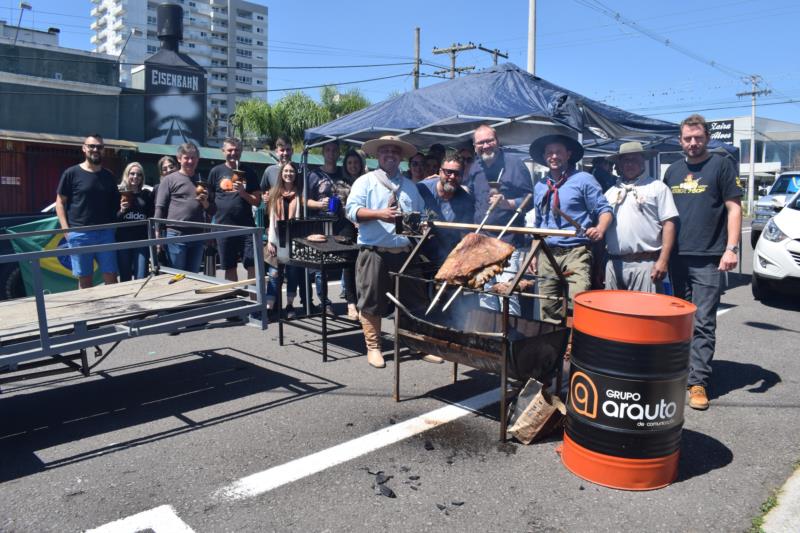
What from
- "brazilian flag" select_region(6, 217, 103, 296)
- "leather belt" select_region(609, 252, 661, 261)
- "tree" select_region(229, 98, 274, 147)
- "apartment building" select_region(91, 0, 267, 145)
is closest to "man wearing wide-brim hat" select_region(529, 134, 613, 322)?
"leather belt" select_region(609, 252, 661, 261)

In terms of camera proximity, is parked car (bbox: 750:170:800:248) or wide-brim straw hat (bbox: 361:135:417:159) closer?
wide-brim straw hat (bbox: 361:135:417:159)

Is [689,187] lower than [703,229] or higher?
higher

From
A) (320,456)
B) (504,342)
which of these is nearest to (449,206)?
(504,342)

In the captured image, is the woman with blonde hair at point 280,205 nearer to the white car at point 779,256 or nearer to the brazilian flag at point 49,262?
the brazilian flag at point 49,262

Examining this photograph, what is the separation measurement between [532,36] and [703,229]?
1442 cm

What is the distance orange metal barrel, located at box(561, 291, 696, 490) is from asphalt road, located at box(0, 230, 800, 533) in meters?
0.14

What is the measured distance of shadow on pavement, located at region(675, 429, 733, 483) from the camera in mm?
3691

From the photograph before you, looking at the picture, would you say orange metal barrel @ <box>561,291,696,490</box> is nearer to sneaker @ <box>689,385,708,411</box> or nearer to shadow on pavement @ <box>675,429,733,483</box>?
shadow on pavement @ <box>675,429,733,483</box>

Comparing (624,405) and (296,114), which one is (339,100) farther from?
(624,405)

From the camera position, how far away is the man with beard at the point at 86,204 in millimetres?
6594

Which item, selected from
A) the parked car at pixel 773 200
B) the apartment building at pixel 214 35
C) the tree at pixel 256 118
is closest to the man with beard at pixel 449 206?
the parked car at pixel 773 200

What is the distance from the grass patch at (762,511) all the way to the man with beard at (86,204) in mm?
6256

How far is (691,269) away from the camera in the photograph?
5062mm

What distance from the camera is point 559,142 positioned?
532cm
